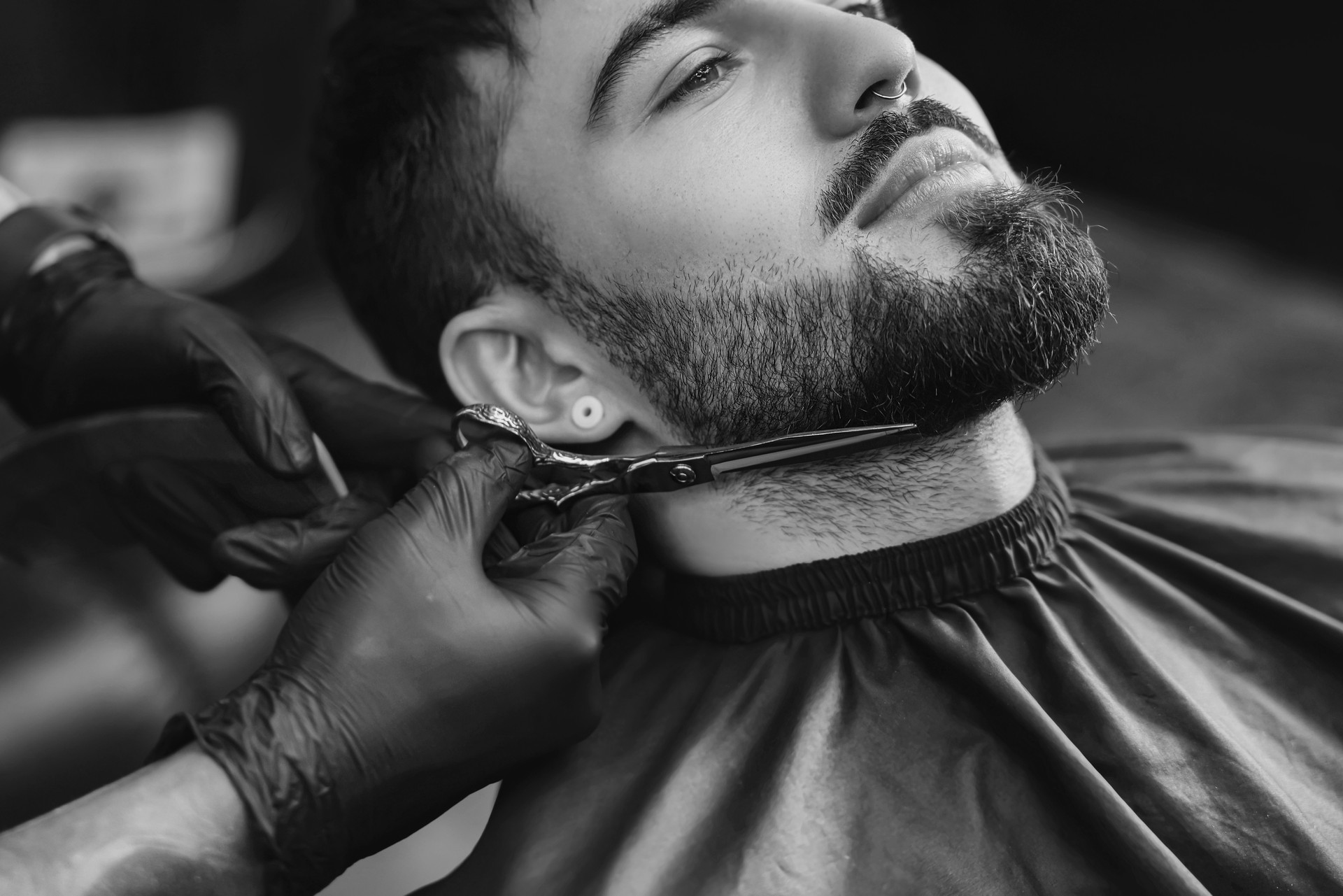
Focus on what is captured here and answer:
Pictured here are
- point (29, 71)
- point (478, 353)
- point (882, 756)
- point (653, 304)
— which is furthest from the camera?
point (29, 71)

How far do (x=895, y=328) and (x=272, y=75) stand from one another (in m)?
2.65

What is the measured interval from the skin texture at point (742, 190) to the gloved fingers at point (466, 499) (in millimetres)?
241

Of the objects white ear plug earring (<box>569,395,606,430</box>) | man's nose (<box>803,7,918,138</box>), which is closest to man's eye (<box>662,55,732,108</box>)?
man's nose (<box>803,7,918,138</box>)

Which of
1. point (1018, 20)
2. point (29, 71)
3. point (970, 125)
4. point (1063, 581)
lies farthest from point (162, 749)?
point (1018, 20)

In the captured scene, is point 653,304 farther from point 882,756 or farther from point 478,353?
point 882,756

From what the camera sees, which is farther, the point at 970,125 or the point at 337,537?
the point at 970,125

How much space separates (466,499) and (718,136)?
540mm

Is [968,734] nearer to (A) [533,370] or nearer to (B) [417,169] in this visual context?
(A) [533,370]

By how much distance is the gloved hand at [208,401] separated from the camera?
1309 mm

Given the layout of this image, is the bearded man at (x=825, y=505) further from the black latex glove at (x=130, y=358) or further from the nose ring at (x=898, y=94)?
the black latex glove at (x=130, y=358)

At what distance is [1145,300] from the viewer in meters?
3.03

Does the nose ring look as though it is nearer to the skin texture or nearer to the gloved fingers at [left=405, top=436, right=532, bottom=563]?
the skin texture

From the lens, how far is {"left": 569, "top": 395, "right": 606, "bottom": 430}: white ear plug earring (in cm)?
150

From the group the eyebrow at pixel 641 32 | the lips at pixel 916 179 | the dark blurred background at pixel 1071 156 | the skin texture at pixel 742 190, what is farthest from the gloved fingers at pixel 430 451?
the dark blurred background at pixel 1071 156
